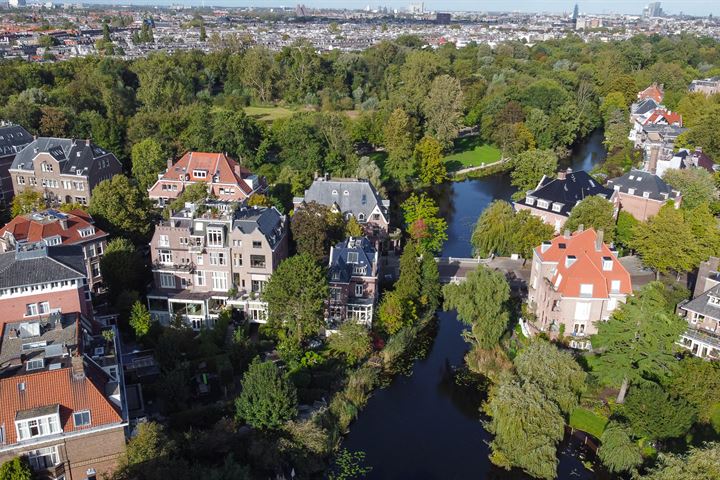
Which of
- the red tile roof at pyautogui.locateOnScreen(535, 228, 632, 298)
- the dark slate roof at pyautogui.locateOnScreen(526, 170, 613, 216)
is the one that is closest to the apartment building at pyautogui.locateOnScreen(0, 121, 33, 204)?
the dark slate roof at pyautogui.locateOnScreen(526, 170, 613, 216)

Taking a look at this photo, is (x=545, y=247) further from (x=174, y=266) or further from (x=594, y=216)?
(x=174, y=266)

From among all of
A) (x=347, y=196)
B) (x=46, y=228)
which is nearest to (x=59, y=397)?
(x=46, y=228)

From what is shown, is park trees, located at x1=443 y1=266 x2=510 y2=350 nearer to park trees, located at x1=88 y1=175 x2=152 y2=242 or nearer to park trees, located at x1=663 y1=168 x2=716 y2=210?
park trees, located at x1=88 y1=175 x2=152 y2=242

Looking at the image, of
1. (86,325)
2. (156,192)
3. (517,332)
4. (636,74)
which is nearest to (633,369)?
(517,332)

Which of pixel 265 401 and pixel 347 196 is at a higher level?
pixel 347 196

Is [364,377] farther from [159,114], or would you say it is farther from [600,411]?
[159,114]

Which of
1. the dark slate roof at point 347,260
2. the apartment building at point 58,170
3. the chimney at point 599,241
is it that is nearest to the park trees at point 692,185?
the chimney at point 599,241
